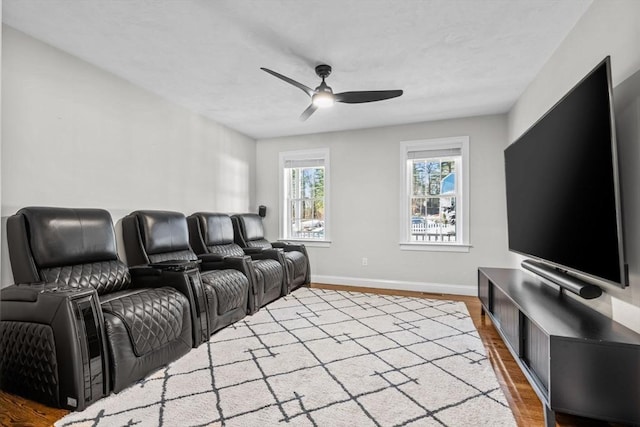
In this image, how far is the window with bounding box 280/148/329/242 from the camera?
547 cm

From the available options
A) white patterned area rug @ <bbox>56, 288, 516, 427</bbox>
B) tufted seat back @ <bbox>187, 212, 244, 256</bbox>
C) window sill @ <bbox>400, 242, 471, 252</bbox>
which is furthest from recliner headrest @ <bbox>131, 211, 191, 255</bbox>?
window sill @ <bbox>400, 242, 471, 252</bbox>

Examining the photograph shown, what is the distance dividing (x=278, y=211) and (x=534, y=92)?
3.85m

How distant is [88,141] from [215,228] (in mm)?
1607

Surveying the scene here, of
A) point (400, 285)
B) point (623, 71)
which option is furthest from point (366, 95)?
A: point (400, 285)

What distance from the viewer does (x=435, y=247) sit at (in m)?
4.74

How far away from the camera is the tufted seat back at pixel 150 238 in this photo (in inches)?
124

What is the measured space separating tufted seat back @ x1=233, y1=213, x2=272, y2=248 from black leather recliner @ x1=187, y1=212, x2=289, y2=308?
9.0 inches

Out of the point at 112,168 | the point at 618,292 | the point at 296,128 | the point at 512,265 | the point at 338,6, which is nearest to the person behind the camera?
the point at 618,292

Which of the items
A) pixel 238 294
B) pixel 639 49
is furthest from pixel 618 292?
pixel 238 294

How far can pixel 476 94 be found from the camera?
380 cm

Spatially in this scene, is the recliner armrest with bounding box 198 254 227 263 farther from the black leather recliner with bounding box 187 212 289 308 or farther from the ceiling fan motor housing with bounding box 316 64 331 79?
the ceiling fan motor housing with bounding box 316 64 331 79

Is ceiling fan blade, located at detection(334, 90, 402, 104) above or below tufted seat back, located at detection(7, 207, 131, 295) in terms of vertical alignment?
above

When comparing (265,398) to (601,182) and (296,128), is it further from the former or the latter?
(296,128)

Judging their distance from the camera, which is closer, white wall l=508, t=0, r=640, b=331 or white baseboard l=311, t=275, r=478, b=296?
white wall l=508, t=0, r=640, b=331
